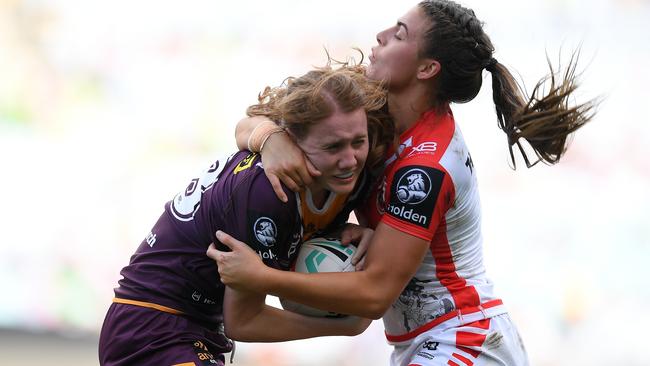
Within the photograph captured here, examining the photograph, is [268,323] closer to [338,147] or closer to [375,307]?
[375,307]

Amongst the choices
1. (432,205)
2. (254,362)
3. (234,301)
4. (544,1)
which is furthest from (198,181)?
(544,1)

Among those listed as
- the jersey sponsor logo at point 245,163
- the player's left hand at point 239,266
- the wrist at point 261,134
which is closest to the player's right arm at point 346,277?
the player's left hand at point 239,266

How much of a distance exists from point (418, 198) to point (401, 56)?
548 mm

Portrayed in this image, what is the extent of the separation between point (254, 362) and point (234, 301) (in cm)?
396

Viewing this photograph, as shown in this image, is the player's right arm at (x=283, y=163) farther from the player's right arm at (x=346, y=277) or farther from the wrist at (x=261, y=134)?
the player's right arm at (x=346, y=277)

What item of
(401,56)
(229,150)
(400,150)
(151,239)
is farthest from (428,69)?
(229,150)

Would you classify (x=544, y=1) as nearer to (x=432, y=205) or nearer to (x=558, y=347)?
(x=558, y=347)

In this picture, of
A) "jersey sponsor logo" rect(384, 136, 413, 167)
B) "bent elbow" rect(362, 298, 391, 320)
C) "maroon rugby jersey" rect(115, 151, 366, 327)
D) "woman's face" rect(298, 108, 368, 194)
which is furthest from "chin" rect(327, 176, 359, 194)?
"bent elbow" rect(362, 298, 391, 320)

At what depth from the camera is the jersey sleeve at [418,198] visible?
3.25 meters

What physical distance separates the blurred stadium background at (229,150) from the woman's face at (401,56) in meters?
3.46

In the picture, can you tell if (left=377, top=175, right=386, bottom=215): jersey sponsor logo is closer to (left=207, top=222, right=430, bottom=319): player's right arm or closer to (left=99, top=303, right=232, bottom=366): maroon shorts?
(left=207, top=222, right=430, bottom=319): player's right arm

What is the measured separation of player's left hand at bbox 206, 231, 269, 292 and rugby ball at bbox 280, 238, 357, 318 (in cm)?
25

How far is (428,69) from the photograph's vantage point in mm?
3504

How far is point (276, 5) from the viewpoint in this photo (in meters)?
7.28
